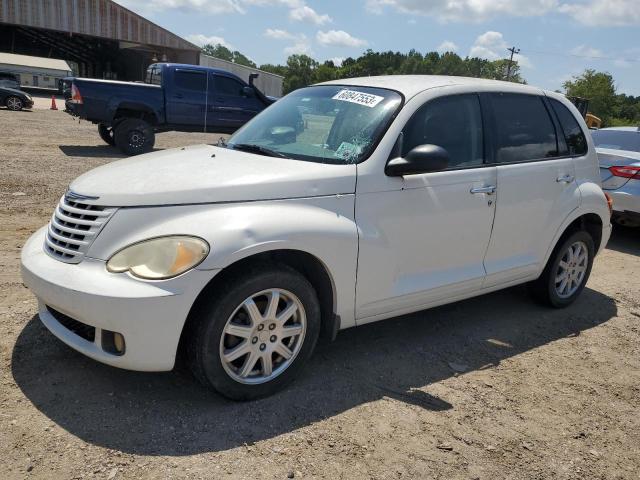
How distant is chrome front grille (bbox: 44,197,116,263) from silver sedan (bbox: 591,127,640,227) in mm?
6676

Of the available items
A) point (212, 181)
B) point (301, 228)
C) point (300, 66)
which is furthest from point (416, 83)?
point (300, 66)

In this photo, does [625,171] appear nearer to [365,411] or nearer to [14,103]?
[365,411]

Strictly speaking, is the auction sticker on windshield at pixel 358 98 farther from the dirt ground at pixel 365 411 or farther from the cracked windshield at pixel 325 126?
the dirt ground at pixel 365 411

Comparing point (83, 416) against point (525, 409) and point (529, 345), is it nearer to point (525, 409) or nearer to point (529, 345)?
point (525, 409)

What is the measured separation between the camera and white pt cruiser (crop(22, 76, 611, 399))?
2748 millimetres

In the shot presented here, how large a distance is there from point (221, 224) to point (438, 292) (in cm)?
169

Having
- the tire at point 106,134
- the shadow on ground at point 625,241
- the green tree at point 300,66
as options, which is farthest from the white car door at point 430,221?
the green tree at point 300,66

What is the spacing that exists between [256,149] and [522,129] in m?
2.10

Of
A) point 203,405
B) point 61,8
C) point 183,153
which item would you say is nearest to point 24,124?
point 183,153

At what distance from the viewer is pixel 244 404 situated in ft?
10.1

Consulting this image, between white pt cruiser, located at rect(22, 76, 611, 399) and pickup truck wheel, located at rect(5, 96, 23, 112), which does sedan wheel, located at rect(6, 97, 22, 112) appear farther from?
white pt cruiser, located at rect(22, 76, 611, 399)

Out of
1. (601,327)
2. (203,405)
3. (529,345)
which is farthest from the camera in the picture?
(601,327)

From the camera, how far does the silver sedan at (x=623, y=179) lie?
7.20 meters

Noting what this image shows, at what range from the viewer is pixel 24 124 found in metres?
17.5
